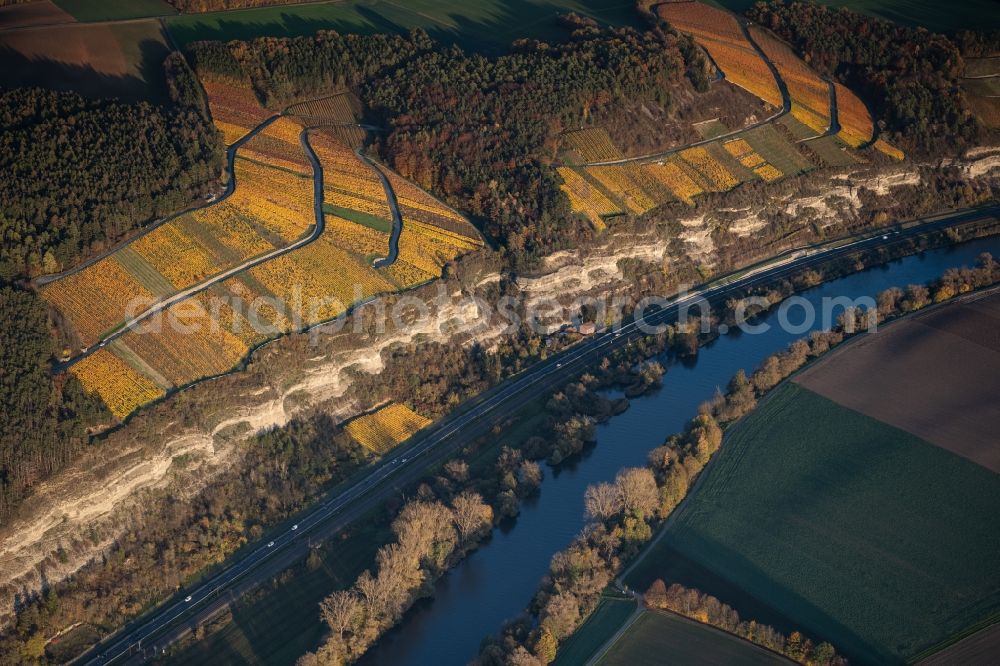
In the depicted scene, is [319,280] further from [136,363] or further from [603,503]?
[603,503]

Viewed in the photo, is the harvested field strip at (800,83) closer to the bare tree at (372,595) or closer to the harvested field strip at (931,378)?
the harvested field strip at (931,378)

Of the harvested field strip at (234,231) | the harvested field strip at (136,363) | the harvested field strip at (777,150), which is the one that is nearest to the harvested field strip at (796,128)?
the harvested field strip at (777,150)

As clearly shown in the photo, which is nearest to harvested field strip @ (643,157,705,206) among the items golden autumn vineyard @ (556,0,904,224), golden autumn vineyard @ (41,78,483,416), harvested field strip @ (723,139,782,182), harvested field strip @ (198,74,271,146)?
golden autumn vineyard @ (556,0,904,224)

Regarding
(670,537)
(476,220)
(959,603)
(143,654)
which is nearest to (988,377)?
(959,603)

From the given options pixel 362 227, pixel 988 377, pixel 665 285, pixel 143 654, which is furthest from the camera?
pixel 665 285

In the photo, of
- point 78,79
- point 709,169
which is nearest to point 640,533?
point 709,169

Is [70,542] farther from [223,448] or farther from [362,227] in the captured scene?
[362,227]
